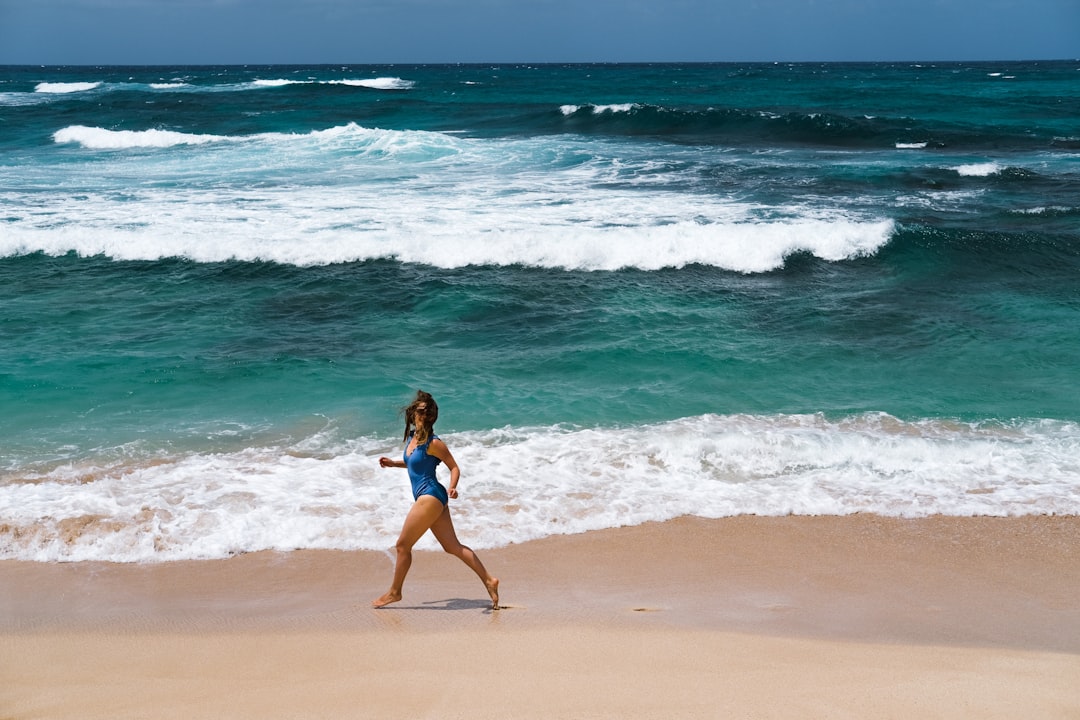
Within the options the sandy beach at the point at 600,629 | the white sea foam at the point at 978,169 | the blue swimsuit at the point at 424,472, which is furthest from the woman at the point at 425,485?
the white sea foam at the point at 978,169

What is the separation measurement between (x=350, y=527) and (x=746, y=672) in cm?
335

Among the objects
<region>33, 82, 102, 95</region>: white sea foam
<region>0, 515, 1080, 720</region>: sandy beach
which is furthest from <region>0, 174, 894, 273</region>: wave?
<region>33, 82, 102, 95</region>: white sea foam

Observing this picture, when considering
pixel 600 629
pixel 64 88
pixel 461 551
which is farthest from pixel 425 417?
pixel 64 88

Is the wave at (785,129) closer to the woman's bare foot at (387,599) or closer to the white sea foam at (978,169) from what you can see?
the white sea foam at (978,169)

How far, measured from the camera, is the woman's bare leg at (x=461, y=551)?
580 centimetres

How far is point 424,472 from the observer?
226 inches

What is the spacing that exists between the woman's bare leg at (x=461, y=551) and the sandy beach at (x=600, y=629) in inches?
5.3

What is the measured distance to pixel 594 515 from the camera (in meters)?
7.30

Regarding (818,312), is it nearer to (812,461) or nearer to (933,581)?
(812,461)

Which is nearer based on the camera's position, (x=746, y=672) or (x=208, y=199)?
(x=746, y=672)

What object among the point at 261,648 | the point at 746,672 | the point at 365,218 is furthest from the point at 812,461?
the point at 365,218

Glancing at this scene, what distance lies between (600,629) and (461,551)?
982 mm

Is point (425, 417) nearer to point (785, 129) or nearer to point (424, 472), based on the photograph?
point (424, 472)

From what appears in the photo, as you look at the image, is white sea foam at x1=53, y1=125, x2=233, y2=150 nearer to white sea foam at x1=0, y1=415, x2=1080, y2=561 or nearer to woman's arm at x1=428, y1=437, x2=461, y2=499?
white sea foam at x1=0, y1=415, x2=1080, y2=561
